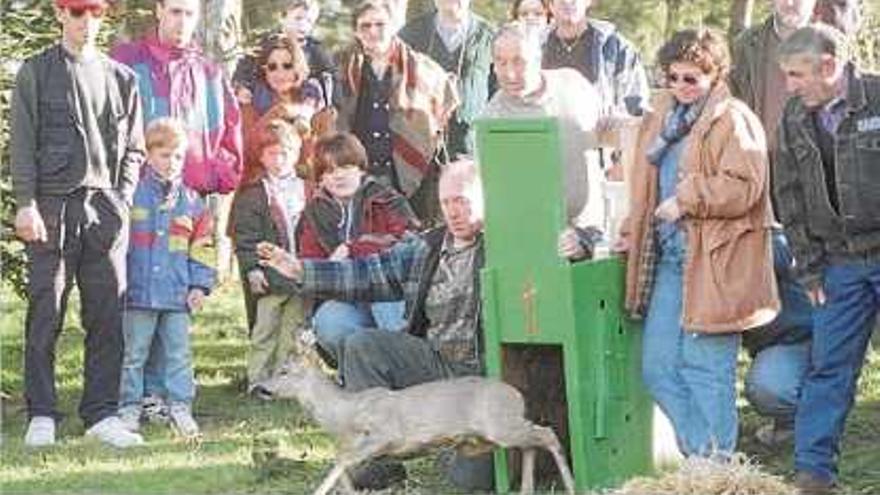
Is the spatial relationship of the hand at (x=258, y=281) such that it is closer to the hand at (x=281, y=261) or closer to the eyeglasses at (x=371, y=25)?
the eyeglasses at (x=371, y=25)

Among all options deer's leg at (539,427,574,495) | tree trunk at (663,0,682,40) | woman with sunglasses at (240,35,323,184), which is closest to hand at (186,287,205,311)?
woman with sunglasses at (240,35,323,184)

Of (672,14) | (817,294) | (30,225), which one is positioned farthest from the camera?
(672,14)

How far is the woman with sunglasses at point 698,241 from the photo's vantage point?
21.1 ft

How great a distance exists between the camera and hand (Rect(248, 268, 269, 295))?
8688 mm

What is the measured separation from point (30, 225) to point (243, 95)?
158 cm

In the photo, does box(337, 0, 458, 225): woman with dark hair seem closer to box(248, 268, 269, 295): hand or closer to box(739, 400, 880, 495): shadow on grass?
box(248, 268, 269, 295): hand

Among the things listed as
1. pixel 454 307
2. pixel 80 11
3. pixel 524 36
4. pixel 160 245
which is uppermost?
pixel 80 11

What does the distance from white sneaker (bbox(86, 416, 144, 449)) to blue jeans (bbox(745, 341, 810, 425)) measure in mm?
2619

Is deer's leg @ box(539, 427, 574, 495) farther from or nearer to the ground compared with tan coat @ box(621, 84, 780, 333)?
nearer to the ground

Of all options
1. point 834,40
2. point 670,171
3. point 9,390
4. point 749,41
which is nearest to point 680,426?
point 670,171

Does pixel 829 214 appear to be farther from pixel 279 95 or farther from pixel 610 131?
pixel 279 95

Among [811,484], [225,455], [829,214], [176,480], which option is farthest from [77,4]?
[811,484]

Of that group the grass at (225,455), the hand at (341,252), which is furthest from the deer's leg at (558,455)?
the hand at (341,252)

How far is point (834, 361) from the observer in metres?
→ 6.54
